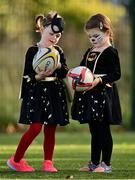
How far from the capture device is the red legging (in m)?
7.69

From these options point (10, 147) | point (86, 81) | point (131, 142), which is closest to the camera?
point (86, 81)

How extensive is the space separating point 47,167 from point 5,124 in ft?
23.4

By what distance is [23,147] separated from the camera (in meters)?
7.75

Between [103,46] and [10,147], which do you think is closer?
[103,46]

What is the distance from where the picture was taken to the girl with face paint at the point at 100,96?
24.8 feet

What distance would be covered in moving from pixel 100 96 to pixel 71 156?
213 cm

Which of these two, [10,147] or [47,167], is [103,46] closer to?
[47,167]

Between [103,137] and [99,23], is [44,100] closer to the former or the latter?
[103,137]

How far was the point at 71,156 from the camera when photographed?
9.61m

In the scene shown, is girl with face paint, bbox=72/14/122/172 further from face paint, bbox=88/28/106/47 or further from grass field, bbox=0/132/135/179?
grass field, bbox=0/132/135/179

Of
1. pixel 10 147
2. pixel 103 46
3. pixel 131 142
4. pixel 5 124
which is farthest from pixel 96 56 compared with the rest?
pixel 5 124

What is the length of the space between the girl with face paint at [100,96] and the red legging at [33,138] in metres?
0.30

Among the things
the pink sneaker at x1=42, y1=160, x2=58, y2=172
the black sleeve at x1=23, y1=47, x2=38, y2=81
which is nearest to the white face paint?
the black sleeve at x1=23, y1=47, x2=38, y2=81

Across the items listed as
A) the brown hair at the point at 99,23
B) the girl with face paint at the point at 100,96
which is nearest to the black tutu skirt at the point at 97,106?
the girl with face paint at the point at 100,96
